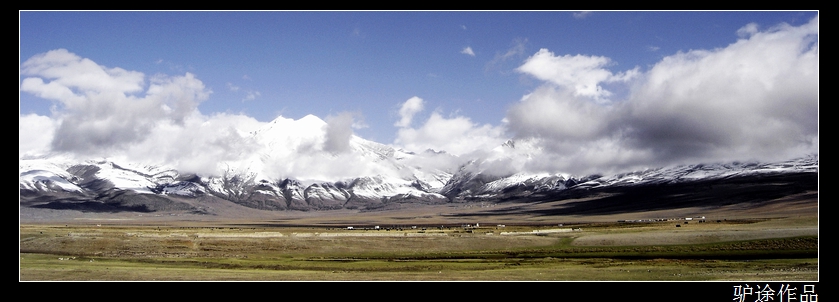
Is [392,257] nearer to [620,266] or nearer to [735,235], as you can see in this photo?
[620,266]

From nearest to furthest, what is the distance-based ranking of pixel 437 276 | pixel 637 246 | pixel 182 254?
pixel 437 276, pixel 182 254, pixel 637 246

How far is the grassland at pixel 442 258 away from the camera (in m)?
67.1

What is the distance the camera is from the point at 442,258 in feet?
312

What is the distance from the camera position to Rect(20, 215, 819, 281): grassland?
67.1 meters

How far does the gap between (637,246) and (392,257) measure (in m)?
41.8

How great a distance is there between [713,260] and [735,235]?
26.7m

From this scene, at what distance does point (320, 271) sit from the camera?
245 ft

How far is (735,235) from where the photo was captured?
108 m
